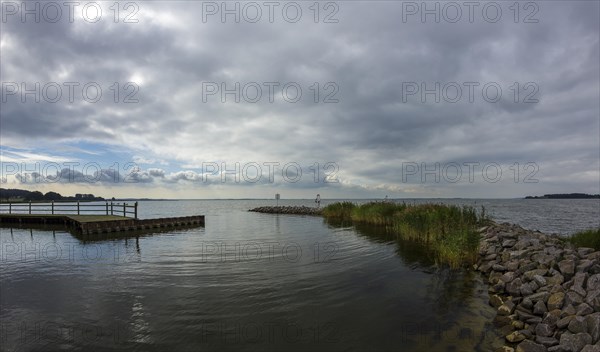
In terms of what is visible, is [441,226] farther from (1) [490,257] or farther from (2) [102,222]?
(2) [102,222]

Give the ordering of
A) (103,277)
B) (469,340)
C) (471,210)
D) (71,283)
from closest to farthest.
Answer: (469,340)
(71,283)
(103,277)
(471,210)

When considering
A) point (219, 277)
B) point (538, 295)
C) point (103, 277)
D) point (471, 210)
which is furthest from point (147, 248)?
point (471, 210)

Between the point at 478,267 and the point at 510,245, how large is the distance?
6.95ft

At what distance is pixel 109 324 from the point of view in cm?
752

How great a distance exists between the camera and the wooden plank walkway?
86.3 feet

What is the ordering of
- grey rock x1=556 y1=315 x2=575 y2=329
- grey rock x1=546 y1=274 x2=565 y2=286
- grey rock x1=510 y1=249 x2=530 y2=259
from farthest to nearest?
grey rock x1=510 y1=249 x2=530 y2=259 → grey rock x1=546 y1=274 x2=565 y2=286 → grey rock x1=556 y1=315 x2=575 y2=329

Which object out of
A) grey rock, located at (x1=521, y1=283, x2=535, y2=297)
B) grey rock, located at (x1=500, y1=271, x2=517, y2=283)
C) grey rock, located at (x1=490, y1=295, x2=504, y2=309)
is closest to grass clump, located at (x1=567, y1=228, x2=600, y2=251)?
grey rock, located at (x1=500, y1=271, x2=517, y2=283)

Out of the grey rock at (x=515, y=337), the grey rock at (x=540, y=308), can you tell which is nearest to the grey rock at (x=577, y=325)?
the grey rock at (x=515, y=337)

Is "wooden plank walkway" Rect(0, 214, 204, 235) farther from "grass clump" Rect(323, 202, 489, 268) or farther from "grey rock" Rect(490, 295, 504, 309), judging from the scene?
"grey rock" Rect(490, 295, 504, 309)

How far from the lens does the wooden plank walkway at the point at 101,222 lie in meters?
26.3

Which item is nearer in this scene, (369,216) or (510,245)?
(510,245)

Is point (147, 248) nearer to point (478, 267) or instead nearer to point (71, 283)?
point (71, 283)

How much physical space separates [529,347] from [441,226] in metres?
13.5

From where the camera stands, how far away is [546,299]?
25.1ft
